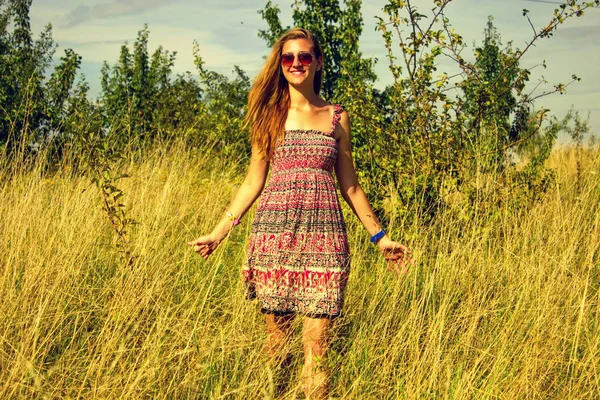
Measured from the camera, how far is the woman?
2.80 metres

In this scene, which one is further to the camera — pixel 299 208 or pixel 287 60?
pixel 287 60

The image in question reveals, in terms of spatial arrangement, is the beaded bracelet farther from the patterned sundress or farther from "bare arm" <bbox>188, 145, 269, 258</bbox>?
the patterned sundress

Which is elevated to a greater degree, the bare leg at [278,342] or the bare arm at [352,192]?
the bare arm at [352,192]

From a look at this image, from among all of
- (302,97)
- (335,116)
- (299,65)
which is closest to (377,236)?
(335,116)

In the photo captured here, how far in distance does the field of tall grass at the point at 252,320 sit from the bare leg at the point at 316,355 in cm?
7

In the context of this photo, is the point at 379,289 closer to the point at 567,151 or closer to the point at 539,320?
the point at 539,320

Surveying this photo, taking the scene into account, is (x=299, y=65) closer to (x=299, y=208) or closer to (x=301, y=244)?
(x=299, y=208)

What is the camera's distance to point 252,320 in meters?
3.27

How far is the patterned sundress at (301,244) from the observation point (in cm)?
279

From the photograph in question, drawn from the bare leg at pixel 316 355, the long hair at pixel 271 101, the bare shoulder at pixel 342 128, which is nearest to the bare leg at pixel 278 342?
the bare leg at pixel 316 355

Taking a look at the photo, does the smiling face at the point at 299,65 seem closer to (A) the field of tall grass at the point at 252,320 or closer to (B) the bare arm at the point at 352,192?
(B) the bare arm at the point at 352,192

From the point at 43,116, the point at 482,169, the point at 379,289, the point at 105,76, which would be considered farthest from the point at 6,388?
the point at 105,76

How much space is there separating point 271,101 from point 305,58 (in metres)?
0.26

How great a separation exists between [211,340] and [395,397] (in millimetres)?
898
